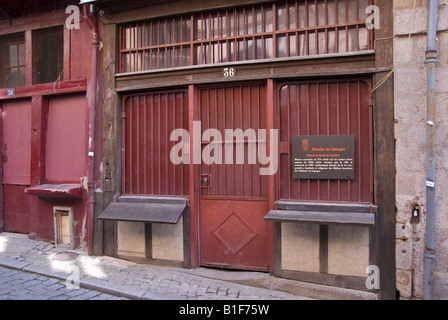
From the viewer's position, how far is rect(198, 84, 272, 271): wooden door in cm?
510

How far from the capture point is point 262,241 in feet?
16.7

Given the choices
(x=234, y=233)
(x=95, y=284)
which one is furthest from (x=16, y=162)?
(x=234, y=233)

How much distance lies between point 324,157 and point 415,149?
114cm

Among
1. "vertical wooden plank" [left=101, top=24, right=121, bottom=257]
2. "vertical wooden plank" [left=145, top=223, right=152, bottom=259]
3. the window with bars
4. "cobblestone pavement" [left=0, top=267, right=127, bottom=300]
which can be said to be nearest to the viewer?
"cobblestone pavement" [left=0, top=267, right=127, bottom=300]

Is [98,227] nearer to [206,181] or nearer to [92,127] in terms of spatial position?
[92,127]

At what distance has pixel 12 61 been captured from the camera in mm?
7223

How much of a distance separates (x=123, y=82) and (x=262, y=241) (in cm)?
359

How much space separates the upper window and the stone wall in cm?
715

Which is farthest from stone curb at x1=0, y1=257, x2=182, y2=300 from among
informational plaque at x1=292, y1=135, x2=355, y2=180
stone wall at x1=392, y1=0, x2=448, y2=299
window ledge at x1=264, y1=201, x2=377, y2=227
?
stone wall at x1=392, y1=0, x2=448, y2=299

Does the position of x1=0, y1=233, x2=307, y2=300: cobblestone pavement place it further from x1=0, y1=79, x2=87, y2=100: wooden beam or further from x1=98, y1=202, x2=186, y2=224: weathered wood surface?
x1=0, y1=79, x2=87, y2=100: wooden beam

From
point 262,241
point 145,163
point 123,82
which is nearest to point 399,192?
point 262,241

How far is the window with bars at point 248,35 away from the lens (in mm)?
4699

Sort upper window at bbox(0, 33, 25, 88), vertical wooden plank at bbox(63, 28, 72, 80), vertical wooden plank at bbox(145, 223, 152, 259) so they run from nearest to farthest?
1. vertical wooden plank at bbox(145, 223, 152, 259)
2. vertical wooden plank at bbox(63, 28, 72, 80)
3. upper window at bbox(0, 33, 25, 88)

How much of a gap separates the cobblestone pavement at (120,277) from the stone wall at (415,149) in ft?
5.12
